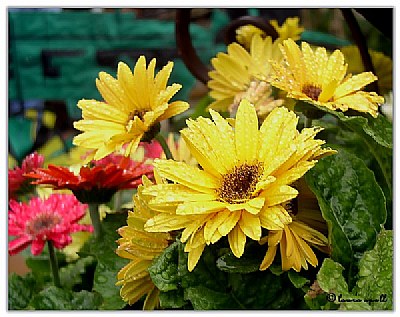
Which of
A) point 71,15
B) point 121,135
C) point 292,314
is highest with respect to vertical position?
point 71,15

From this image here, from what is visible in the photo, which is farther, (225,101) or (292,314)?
(225,101)

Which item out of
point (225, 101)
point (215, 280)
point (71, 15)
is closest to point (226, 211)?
point (215, 280)

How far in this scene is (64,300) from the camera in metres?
0.44

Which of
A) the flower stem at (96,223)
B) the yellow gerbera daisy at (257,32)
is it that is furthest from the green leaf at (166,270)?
the yellow gerbera daisy at (257,32)

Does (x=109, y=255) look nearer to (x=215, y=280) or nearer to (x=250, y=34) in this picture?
(x=215, y=280)

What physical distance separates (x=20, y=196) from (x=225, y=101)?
0.20 m

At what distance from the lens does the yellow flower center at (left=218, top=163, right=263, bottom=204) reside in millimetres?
327

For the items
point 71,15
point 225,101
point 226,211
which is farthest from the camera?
point 71,15

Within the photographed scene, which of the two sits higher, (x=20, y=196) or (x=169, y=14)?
(x=169, y=14)

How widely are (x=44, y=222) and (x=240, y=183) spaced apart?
0.67 ft

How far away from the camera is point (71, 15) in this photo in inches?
46.6

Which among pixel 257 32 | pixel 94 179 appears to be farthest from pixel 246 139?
pixel 257 32

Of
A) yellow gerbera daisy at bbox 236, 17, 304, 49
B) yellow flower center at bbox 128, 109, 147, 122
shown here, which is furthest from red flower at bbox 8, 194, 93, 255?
yellow gerbera daisy at bbox 236, 17, 304, 49

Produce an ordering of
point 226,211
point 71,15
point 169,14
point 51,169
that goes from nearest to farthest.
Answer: point 226,211 → point 51,169 → point 71,15 → point 169,14
